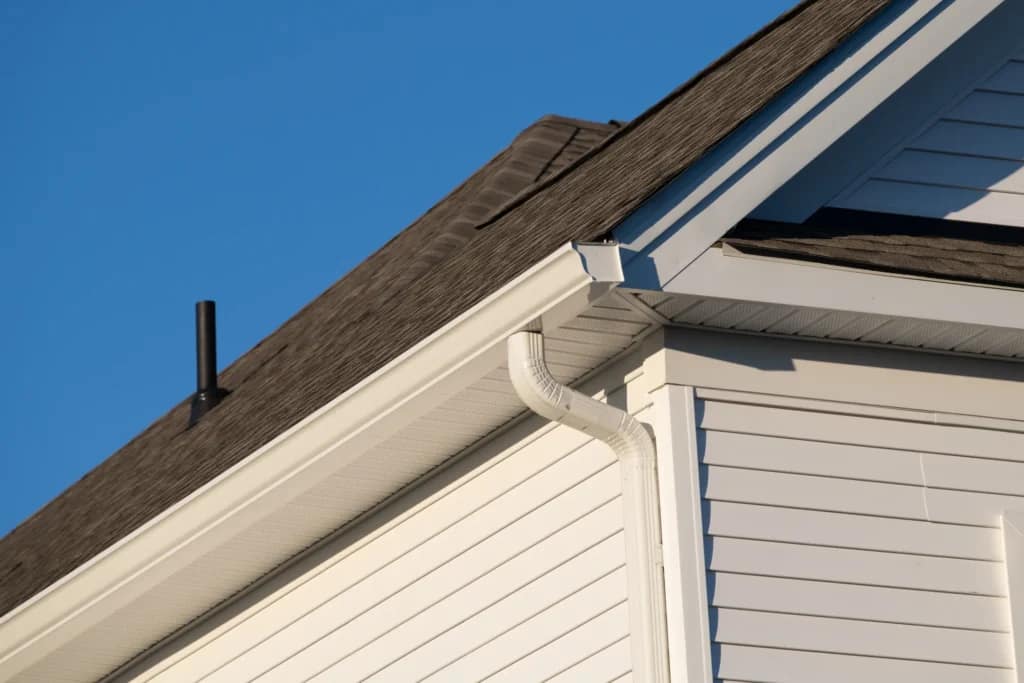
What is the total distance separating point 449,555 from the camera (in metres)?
9.12

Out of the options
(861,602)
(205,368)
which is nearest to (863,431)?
(861,602)

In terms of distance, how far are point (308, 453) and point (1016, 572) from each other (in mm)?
2954

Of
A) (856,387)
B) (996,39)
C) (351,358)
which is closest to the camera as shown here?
(856,387)

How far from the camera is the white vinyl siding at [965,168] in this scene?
346 inches

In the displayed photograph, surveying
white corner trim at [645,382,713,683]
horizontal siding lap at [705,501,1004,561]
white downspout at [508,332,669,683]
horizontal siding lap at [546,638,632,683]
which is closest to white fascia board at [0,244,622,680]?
white downspout at [508,332,669,683]

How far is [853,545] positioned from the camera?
7.98 metres

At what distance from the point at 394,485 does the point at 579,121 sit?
4369 millimetres

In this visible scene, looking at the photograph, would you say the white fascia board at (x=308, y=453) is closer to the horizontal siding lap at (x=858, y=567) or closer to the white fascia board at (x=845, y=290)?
the white fascia board at (x=845, y=290)

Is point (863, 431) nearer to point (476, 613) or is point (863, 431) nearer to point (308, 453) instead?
point (476, 613)

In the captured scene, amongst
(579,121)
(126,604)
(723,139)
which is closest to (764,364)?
(723,139)

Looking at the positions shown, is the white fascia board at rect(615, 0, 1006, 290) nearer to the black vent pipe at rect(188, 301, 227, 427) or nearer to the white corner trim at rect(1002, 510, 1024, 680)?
the white corner trim at rect(1002, 510, 1024, 680)

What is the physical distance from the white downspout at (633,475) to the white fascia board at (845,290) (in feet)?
1.92

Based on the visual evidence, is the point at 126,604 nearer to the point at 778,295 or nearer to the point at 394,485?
the point at 394,485

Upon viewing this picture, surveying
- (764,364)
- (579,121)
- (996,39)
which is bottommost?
(764,364)
